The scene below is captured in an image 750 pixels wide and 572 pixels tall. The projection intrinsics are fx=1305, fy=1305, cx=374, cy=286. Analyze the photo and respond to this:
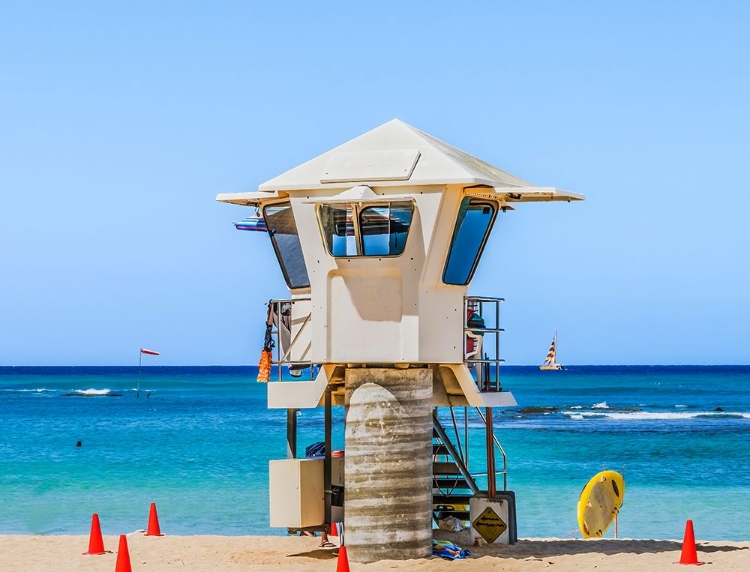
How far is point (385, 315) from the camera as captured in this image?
17.5 metres

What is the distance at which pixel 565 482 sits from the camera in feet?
127

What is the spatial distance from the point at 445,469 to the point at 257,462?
27815mm

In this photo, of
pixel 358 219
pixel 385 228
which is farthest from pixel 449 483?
pixel 358 219

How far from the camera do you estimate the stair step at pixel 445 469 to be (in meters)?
19.6

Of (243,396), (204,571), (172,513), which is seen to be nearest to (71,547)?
(204,571)

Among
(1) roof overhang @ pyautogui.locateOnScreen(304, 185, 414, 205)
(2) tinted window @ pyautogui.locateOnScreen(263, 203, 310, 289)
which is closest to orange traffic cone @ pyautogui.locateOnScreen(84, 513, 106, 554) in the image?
(2) tinted window @ pyautogui.locateOnScreen(263, 203, 310, 289)

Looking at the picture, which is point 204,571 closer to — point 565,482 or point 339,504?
point 339,504

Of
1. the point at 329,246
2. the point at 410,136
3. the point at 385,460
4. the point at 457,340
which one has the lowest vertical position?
the point at 385,460

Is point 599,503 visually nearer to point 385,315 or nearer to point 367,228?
point 385,315

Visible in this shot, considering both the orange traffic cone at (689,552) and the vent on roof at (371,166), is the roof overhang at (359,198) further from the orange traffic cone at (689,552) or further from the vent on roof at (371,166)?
the orange traffic cone at (689,552)

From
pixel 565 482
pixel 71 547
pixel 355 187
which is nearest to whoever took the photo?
pixel 355 187

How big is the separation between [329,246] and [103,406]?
7989 centimetres

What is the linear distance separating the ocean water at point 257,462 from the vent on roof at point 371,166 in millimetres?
12096

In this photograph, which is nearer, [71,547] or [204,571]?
[204,571]
